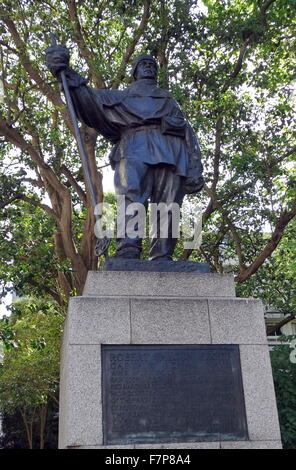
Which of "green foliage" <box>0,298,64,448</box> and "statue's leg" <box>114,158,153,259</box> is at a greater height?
"green foliage" <box>0,298,64,448</box>

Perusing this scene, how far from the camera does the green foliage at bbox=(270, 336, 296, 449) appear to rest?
417 inches

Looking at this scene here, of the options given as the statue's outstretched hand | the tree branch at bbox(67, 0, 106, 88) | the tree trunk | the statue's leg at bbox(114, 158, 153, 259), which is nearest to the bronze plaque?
the statue's leg at bbox(114, 158, 153, 259)

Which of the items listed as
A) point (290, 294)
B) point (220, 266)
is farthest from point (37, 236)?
point (290, 294)

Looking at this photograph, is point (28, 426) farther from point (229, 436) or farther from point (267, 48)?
point (229, 436)

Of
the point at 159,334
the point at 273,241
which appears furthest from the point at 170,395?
the point at 273,241

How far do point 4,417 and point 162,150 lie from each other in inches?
862

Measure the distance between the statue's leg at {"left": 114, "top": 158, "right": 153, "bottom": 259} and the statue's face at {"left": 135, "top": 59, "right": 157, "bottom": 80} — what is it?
1.37m

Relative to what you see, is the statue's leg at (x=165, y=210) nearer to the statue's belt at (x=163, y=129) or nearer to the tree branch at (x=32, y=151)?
the statue's belt at (x=163, y=129)

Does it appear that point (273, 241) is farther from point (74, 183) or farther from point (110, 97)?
point (110, 97)

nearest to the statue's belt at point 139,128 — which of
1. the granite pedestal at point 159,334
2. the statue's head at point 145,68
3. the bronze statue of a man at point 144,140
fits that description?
the bronze statue of a man at point 144,140

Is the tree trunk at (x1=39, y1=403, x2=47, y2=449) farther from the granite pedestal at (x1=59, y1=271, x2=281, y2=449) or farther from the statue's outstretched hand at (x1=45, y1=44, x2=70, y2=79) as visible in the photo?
the statue's outstretched hand at (x1=45, y1=44, x2=70, y2=79)

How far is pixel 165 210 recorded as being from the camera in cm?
696

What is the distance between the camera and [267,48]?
1372 cm

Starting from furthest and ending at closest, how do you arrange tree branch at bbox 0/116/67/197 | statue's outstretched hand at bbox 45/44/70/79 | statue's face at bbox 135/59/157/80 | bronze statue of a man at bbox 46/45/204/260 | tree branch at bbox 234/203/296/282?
1. tree branch at bbox 234/203/296/282
2. tree branch at bbox 0/116/67/197
3. statue's face at bbox 135/59/157/80
4. bronze statue of a man at bbox 46/45/204/260
5. statue's outstretched hand at bbox 45/44/70/79
